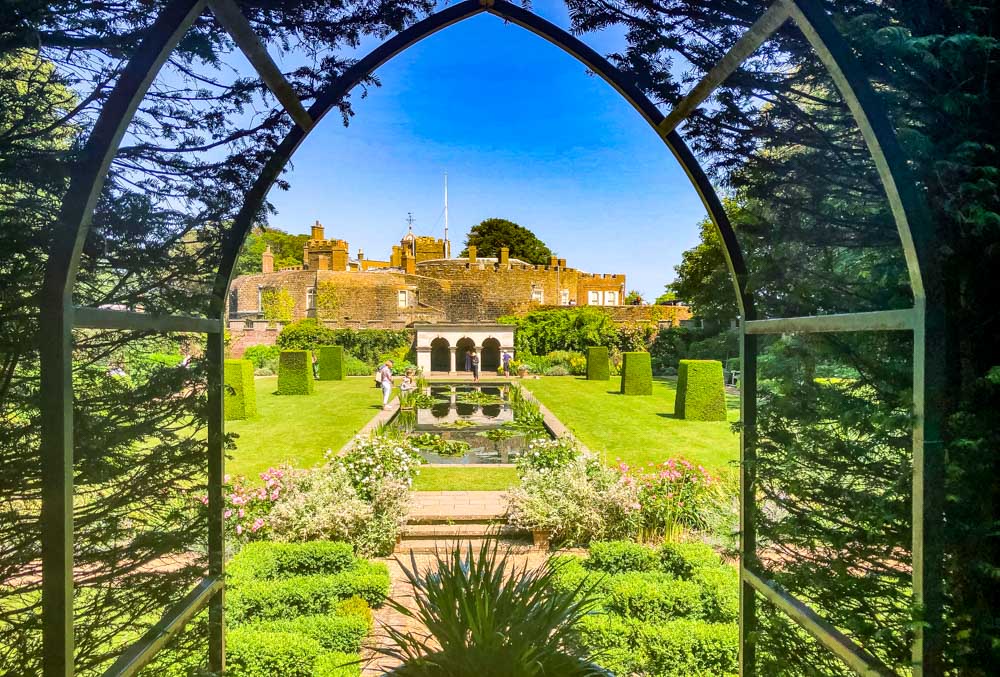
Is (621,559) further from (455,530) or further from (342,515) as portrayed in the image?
(342,515)

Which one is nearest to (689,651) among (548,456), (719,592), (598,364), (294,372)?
(719,592)

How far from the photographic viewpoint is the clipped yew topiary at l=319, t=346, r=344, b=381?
19125mm

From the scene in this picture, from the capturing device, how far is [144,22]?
5.08 feet

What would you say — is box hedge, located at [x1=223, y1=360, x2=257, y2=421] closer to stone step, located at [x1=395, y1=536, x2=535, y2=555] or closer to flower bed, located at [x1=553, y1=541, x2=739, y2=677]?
stone step, located at [x1=395, y1=536, x2=535, y2=555]

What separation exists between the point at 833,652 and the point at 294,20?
8.93 feet

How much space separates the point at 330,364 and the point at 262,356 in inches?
192

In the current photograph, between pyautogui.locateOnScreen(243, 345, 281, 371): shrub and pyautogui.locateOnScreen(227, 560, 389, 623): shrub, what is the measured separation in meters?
19.7

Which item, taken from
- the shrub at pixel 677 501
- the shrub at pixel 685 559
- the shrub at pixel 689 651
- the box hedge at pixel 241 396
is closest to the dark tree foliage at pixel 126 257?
the shrub at pixel 689 651

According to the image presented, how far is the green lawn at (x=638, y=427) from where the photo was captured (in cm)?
793

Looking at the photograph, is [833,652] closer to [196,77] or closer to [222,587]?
[222,587]

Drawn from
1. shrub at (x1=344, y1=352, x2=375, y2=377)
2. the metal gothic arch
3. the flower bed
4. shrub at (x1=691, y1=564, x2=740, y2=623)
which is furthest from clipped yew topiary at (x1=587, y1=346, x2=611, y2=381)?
the metal gothic arch

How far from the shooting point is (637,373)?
1509cm

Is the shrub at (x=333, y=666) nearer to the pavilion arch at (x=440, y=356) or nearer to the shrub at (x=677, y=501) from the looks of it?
the shrub at (x=677, y=501)

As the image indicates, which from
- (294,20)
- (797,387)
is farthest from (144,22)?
(797,387)
